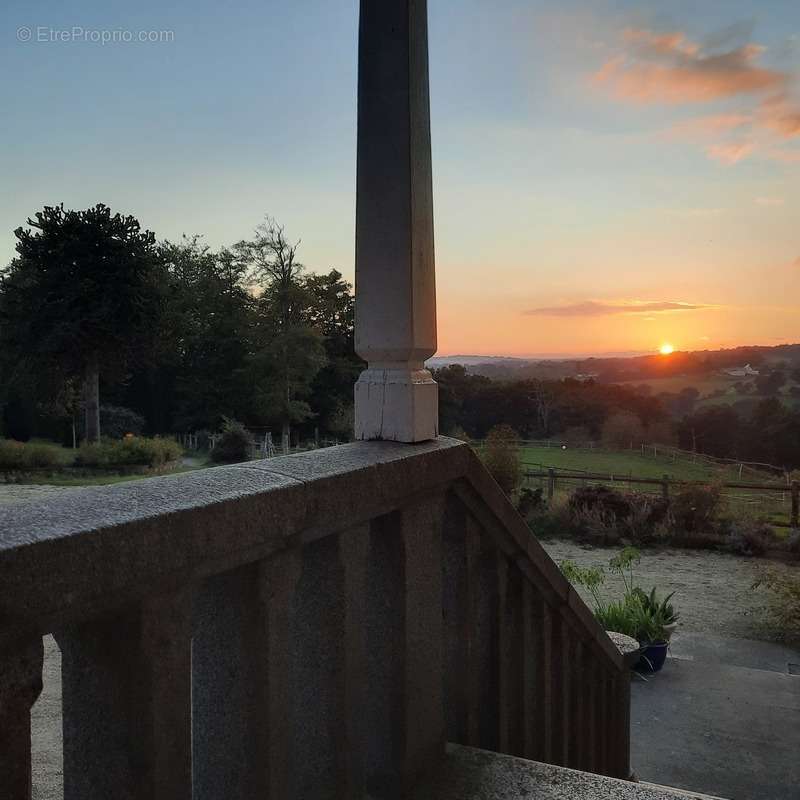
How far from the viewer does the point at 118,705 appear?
3.37 ft

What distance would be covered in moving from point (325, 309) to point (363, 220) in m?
30.6

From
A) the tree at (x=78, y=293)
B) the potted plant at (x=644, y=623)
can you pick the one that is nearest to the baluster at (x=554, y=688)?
the potted plant at (x=644, y=623)

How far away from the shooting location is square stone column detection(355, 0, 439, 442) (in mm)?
1902

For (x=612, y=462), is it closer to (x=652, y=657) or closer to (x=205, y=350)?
(x=205, y=350)

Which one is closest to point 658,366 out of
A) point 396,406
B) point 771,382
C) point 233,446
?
point 771,382

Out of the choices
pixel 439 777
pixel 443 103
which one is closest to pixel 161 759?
pixel 439 777

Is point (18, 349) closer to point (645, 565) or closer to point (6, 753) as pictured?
point (645, 565)

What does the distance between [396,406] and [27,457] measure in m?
12.7

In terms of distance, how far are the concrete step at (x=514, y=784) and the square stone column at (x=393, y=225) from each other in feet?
2.98

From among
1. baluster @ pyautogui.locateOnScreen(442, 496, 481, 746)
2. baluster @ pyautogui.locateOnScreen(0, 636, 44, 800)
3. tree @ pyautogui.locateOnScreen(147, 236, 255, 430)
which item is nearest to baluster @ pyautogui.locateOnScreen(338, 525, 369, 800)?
Result: baluster @ pyautogui.locateOnScreen(442, 496, 481, 746)

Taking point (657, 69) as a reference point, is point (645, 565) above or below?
below

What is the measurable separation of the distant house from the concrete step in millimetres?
29360

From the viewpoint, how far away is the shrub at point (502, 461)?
15547 mm

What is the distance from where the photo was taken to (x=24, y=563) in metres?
0.83
